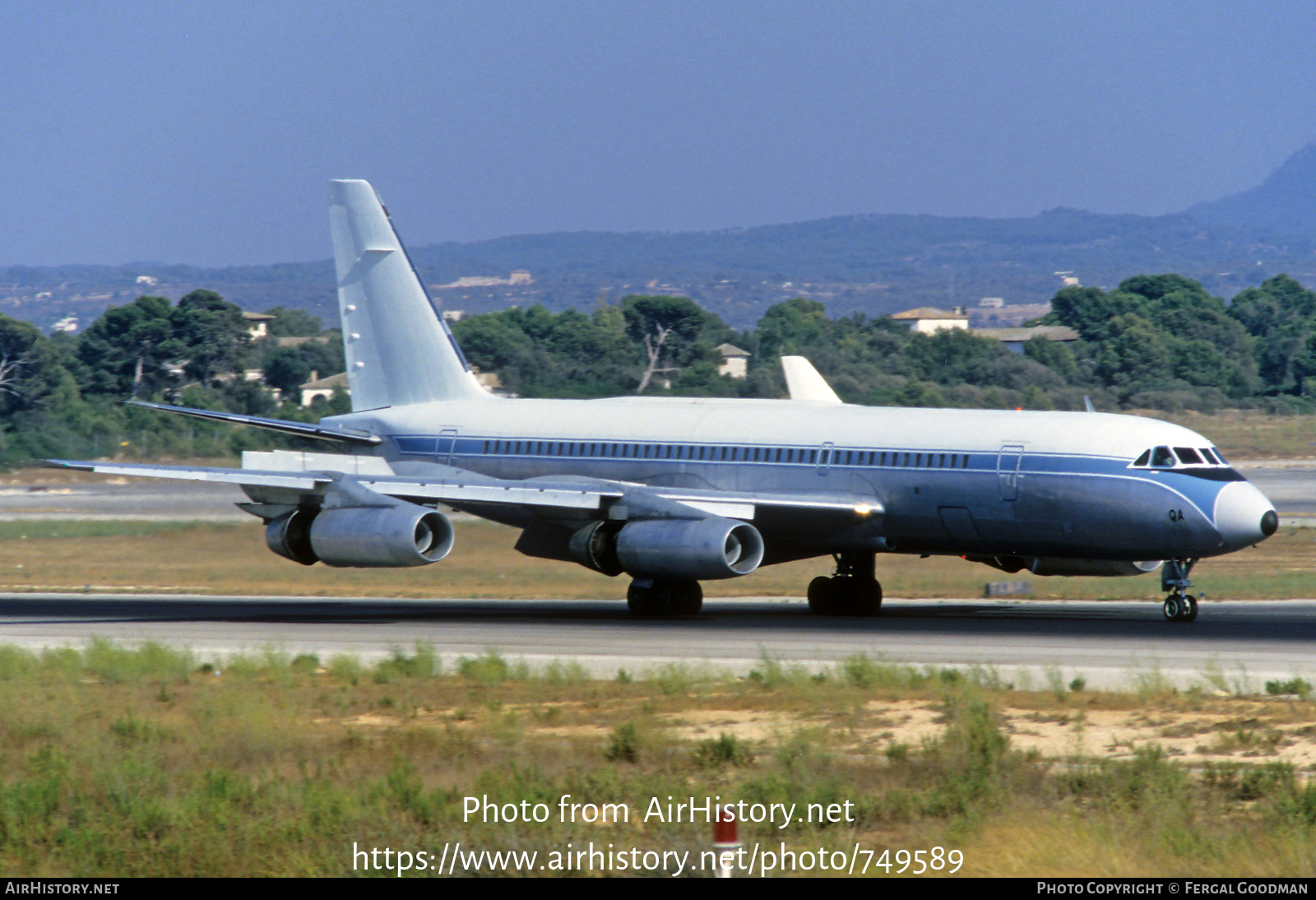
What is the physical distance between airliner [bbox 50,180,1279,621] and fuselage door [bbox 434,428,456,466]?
42 millimetres

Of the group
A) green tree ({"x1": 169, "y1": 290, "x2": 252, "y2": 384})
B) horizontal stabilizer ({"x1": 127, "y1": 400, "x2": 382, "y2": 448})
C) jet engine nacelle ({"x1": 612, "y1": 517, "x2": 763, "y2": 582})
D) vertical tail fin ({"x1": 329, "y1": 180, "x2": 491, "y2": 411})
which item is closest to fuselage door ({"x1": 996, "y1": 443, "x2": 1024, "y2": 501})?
jet engine nacelle ({"x1": 612, "y1": 517, "x2": 763, "y2": 582})

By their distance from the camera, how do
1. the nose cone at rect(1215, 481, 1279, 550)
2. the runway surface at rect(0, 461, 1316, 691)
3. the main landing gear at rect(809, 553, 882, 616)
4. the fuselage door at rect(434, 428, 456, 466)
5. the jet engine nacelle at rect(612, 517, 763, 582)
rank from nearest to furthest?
Answer: the runway surface at rect(0, 461, 1316, 691), the nose cone at rect(1215, 481, 1279, 550), the jet engine nacelle at rect(612, 517, 763, 582), the main landing gear at rect(809, 553, 882, 616), the fuselage door at rect(434, 428, 456, 466)

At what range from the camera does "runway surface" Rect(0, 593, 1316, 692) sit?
2530 cm

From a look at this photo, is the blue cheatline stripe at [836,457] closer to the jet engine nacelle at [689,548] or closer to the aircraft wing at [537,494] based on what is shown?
the aircraft wing at [537,494]

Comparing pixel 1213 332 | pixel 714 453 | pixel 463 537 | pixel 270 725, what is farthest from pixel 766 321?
pixel 270 725

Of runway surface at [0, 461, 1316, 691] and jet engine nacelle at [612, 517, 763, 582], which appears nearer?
runway surface at [0, 461, 1316, 691]

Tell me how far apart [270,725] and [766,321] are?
168817 mm

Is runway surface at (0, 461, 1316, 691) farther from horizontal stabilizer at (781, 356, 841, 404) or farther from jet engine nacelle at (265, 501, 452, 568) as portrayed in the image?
horizontal stabilizer at (781, 356, 841, 404)

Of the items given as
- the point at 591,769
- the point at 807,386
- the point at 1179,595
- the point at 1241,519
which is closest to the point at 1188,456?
the point at 1241,519

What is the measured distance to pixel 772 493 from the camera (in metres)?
34.7

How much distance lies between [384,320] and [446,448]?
4161mm

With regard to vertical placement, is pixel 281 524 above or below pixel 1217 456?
below
